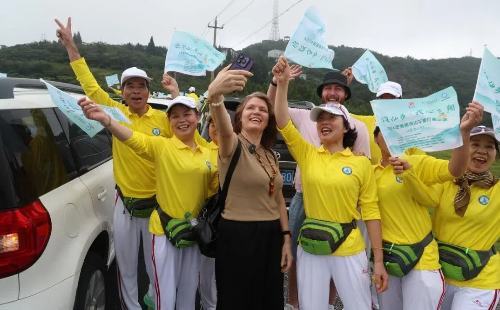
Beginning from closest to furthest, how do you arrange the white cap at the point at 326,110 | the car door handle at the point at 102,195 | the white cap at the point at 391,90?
the white cap at the point at 326,110
the car door handle at the point at 102,195
the white cap at the point at 391,90

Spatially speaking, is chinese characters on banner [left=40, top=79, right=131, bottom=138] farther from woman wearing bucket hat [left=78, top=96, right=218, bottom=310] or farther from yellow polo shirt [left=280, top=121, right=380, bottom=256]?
yellow polo shirt [left=280, top=121, right=380, bottom=256]

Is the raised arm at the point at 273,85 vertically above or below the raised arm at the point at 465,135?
above

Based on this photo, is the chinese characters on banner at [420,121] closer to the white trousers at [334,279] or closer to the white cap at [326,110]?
the white cap at [326,110]

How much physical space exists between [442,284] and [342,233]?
70 cm

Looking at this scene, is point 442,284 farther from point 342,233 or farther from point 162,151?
point 162,151

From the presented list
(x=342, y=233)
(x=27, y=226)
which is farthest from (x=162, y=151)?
(x=342, y=233)

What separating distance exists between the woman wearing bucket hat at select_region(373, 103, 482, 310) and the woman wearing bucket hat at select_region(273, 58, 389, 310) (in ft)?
0.35

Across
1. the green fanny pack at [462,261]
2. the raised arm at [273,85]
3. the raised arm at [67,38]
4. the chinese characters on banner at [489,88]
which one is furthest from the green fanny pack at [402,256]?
the raised arm at [67,38]

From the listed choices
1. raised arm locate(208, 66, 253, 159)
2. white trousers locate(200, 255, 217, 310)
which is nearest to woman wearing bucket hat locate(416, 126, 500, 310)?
raised arm locate(208, 66, 253, 159)

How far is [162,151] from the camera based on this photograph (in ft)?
8.41

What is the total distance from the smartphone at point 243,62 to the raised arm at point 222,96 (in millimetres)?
67

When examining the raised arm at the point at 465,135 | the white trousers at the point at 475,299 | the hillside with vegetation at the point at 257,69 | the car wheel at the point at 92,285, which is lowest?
the car wheel at the point at 92,285

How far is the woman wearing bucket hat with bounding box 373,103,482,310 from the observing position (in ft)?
7.25

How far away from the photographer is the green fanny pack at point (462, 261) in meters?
2.20
